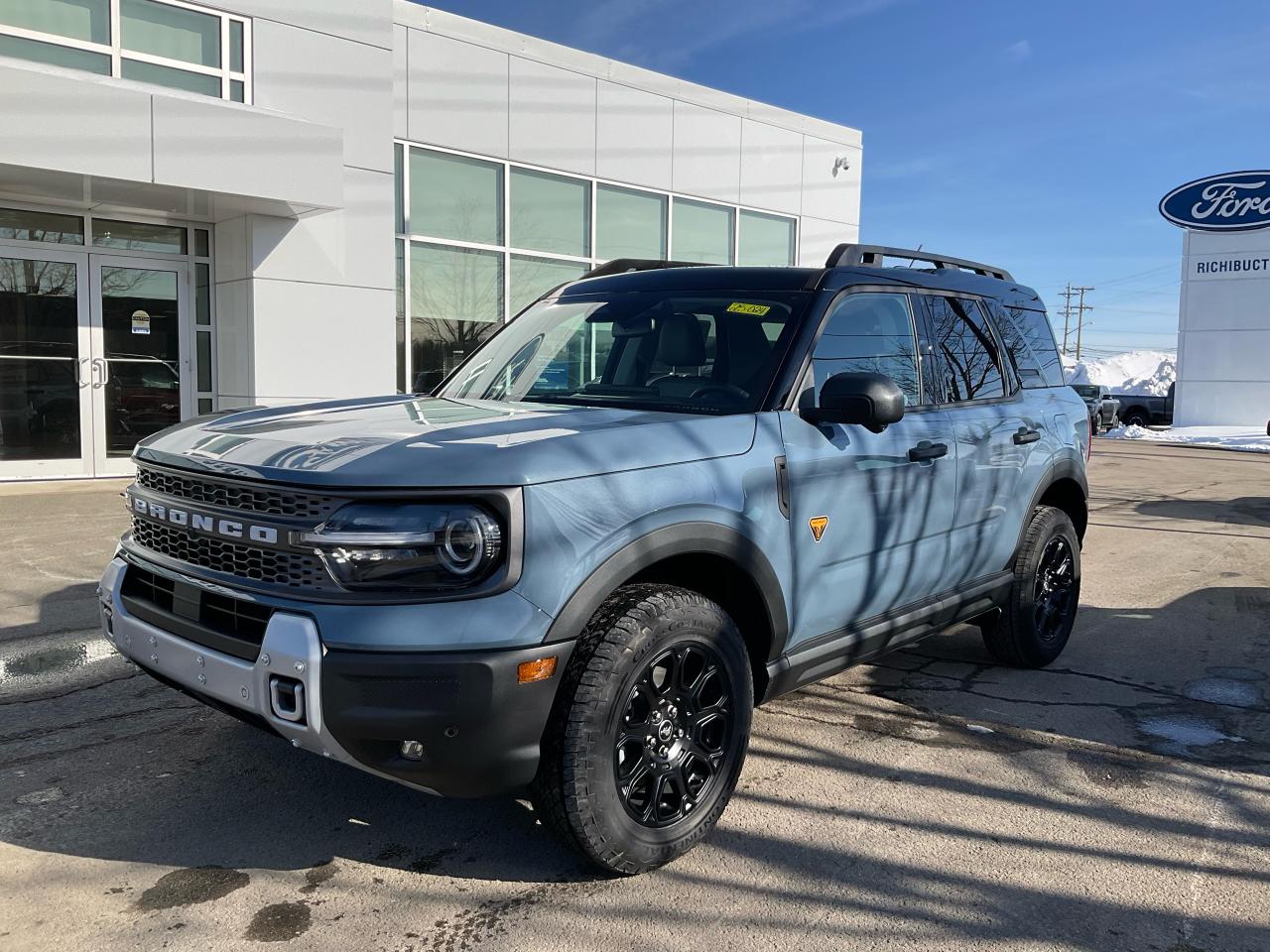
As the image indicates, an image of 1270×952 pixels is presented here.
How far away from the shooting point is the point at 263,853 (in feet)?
9.67

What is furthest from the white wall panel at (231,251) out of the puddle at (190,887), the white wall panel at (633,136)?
the puddle at (190,887)

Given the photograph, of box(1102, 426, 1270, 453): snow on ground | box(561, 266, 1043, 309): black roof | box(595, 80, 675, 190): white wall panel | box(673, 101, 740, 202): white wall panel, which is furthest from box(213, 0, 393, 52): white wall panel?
box(1102, 426, 1270, 453): snow on ground

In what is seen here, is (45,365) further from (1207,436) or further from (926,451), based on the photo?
(1207,436)

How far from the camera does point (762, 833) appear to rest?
3160 millimetres

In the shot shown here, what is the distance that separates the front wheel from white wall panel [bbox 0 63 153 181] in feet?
28.2

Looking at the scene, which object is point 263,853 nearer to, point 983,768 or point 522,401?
point 522,401

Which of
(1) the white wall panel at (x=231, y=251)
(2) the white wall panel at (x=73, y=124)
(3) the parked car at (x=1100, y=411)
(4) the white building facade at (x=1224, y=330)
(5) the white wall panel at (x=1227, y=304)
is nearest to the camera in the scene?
(2) the white wall panel at (x=73, y=124)

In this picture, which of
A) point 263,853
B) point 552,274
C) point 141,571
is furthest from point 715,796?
point 552,274

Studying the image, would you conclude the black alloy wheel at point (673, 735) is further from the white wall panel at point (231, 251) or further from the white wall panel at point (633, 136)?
the white wall panel at point (633, 136)

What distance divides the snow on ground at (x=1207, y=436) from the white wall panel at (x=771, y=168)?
16494 mm

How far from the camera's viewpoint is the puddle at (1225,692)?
4.58 metres

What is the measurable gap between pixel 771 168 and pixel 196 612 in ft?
49.9

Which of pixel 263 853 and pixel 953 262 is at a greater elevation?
pixel 953 262

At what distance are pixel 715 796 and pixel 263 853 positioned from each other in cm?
140
